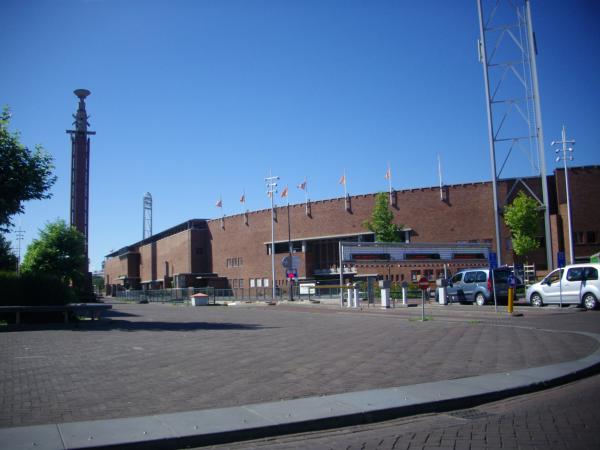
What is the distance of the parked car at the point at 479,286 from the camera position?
28.3 meters

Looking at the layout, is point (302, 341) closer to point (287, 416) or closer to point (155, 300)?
point (287, 416)

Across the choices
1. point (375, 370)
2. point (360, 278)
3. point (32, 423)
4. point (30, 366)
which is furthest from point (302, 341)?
point (360, 278)

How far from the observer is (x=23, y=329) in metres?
18.6

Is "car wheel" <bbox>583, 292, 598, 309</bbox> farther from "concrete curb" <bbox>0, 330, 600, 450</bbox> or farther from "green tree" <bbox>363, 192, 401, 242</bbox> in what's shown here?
"green tree" <bbox>363, 192, 401, 242</bbox>

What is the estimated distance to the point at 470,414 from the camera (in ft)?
24.1

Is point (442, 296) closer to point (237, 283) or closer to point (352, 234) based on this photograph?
point (352, 234)

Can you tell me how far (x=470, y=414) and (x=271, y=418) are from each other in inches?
109

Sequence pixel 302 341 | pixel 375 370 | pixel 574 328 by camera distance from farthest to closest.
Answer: pixel 574 328
pixel 302 341
pixel 375 370

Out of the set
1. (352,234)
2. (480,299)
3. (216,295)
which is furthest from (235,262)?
(480,299)

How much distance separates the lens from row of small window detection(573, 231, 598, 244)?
54.9 meters

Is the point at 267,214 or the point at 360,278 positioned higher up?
the point at 267,214

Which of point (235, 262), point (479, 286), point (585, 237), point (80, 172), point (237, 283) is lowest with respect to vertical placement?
point (237, 283)

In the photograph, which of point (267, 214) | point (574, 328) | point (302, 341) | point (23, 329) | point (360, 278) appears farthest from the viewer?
point (267, 214)

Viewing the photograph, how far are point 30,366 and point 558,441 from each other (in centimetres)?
923
